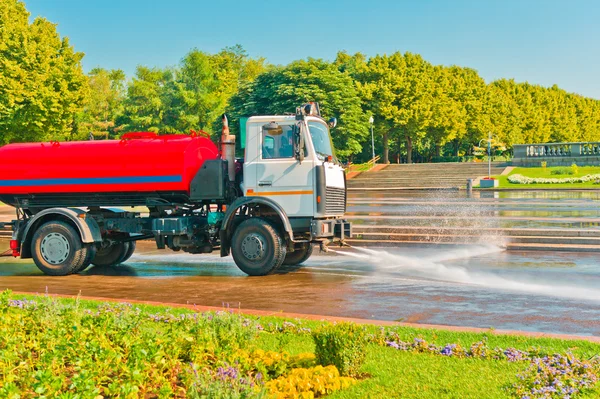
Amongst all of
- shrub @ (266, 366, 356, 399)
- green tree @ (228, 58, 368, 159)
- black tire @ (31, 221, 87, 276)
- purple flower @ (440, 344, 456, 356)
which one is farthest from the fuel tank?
green tree @ (228, 58, 368, 159)

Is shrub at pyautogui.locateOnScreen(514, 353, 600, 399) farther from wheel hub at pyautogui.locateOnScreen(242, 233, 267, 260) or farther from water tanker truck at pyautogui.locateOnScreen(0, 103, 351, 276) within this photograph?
wheel hub at pyautogui.locateOnScreen(242, 233, 267, 260)

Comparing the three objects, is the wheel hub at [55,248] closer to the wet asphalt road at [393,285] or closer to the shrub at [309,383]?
the wet asphalt road at [393,285]

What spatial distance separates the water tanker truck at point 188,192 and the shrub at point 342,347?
694 centimetres

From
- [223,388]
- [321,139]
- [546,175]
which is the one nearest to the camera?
[223,388]

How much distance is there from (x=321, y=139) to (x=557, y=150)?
51.0m

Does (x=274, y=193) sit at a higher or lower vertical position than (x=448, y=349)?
higher

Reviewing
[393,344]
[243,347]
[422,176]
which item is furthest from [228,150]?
[422,176]

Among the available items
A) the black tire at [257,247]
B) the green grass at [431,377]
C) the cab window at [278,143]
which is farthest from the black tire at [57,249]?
the green grass at [431,377]

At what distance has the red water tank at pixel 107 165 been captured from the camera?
1352cm

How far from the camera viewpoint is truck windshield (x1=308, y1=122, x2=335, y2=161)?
43.9 feet

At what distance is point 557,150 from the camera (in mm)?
59344

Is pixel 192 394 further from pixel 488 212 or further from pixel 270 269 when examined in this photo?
pixel 488 212

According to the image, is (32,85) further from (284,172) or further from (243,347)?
(243,347)

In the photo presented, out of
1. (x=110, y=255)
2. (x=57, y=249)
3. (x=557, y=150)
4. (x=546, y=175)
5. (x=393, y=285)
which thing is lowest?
(x=393, y=285)
